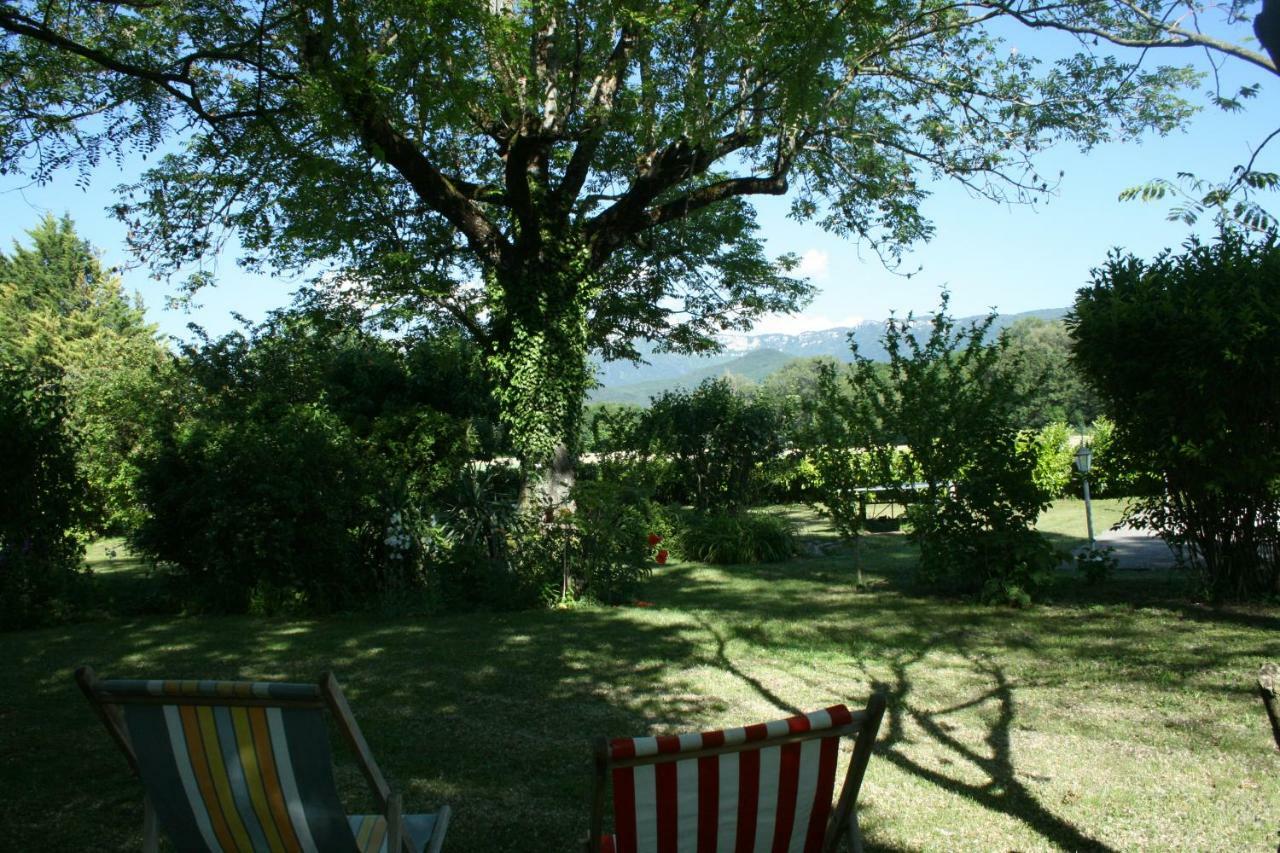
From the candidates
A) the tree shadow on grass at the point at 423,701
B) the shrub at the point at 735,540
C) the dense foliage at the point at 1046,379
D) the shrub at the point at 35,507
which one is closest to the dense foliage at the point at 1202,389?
the dense foliage at the point at 1046,379

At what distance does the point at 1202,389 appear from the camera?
754 cm

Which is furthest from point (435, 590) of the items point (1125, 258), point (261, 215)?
point (1125, 258)

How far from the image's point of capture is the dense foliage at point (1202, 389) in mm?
7445

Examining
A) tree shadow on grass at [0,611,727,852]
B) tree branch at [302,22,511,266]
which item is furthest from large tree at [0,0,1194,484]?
tree shadow on grass at [0,611,727,852]

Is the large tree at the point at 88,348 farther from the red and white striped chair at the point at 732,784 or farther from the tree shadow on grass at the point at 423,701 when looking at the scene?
the red and white striped chair at the point at 732,784

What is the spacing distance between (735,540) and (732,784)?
37.2 feet

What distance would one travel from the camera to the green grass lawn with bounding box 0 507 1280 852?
12.9 feet

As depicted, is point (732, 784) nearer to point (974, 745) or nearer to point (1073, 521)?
point (974, 745)

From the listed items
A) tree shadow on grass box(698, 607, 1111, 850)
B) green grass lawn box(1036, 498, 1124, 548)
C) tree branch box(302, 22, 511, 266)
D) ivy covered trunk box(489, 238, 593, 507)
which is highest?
tree branch box(302, 22, 511, 266)

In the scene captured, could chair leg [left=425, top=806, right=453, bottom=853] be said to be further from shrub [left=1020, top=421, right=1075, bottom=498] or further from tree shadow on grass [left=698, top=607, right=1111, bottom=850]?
shrub [left=1020, top=421, right=1075, bottom=498]

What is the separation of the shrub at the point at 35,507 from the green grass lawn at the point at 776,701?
1.78 feet

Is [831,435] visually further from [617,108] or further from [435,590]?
[617,108]

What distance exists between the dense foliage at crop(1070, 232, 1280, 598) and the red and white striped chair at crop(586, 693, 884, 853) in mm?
6655

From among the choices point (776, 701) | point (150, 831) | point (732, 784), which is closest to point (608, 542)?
point (776, 701)
